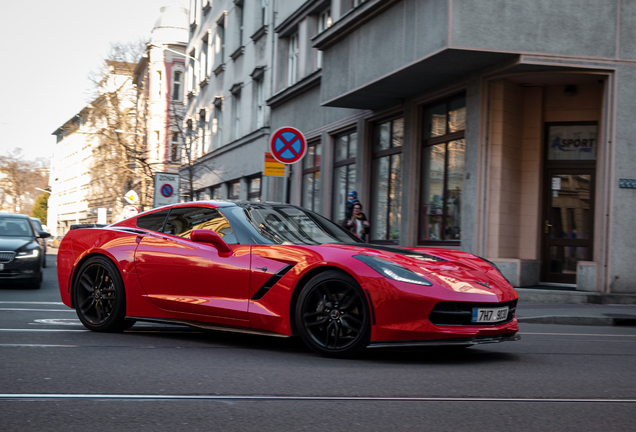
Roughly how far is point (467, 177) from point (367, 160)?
199 inches

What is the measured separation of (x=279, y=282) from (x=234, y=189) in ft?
84.7

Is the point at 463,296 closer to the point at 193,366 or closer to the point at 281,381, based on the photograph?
the point at 281,381

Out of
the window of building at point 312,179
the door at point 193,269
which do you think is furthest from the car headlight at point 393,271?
the window of building at point 312,179

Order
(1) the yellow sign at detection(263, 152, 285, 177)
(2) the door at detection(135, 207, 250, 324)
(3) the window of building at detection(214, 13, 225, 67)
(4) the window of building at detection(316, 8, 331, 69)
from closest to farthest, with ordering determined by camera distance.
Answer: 1. (2) the door at detection(135, 207, 250, 324)
2. (1) the yellow sign at detection(263, 152, 285, 177)
3. (4) the window of building at detection(316, 8, 331, 69)
4. (3) the window of building at detection(214, 13, 225, 67)

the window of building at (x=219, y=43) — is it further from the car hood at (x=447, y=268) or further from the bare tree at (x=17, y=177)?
the bare tree at (x=17, y=177)

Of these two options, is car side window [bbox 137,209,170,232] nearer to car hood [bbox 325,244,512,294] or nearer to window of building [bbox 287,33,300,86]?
car hood [bbox 325,244,512,294]

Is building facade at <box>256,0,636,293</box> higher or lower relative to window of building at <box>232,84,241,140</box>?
lower

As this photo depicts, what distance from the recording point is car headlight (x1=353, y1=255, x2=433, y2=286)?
225 inches

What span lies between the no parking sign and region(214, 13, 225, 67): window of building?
69.8 feet

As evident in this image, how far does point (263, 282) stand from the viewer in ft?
20.7

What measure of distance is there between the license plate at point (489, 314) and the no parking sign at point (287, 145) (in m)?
7.20

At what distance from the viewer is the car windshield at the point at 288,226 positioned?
6.61 metres

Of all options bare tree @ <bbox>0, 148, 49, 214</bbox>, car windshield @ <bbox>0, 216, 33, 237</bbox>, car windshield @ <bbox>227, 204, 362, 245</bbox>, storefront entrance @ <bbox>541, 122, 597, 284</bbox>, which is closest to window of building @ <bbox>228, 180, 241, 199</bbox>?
car windshield @ <bbox>0, 216, 33, 237</bbox>

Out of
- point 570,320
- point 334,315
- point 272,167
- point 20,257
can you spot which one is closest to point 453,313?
point 334,315
